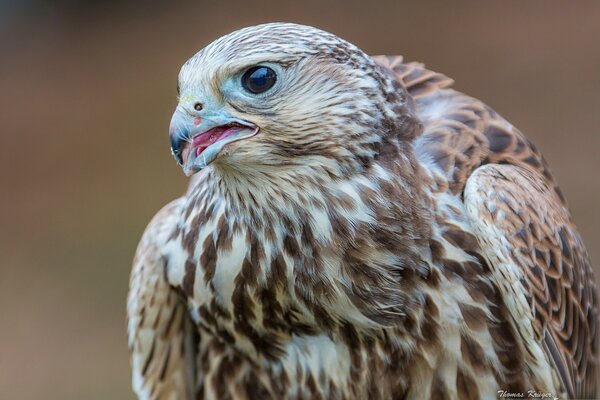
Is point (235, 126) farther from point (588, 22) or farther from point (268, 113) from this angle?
point (588, 22)

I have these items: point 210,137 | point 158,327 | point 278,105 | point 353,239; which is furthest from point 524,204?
point 158,327

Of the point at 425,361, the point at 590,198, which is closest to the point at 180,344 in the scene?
the point at 425,361

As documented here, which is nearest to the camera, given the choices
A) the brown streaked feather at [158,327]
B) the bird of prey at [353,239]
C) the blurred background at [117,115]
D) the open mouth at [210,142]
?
the open mouth at [210,142]

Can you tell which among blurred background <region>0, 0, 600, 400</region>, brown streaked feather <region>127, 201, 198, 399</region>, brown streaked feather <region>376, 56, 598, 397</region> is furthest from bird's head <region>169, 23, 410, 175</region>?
blurred background <region>0, 0, 600, 400</region>

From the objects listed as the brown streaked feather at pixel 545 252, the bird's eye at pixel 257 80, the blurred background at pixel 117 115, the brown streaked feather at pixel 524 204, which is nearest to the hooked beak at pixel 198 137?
the bird's eye at pixel 257 80

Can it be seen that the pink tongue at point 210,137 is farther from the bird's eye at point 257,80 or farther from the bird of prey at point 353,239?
the bird's eye at point 257,80

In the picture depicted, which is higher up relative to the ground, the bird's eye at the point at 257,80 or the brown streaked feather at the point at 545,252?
the bird's eye at the point at 257,80
